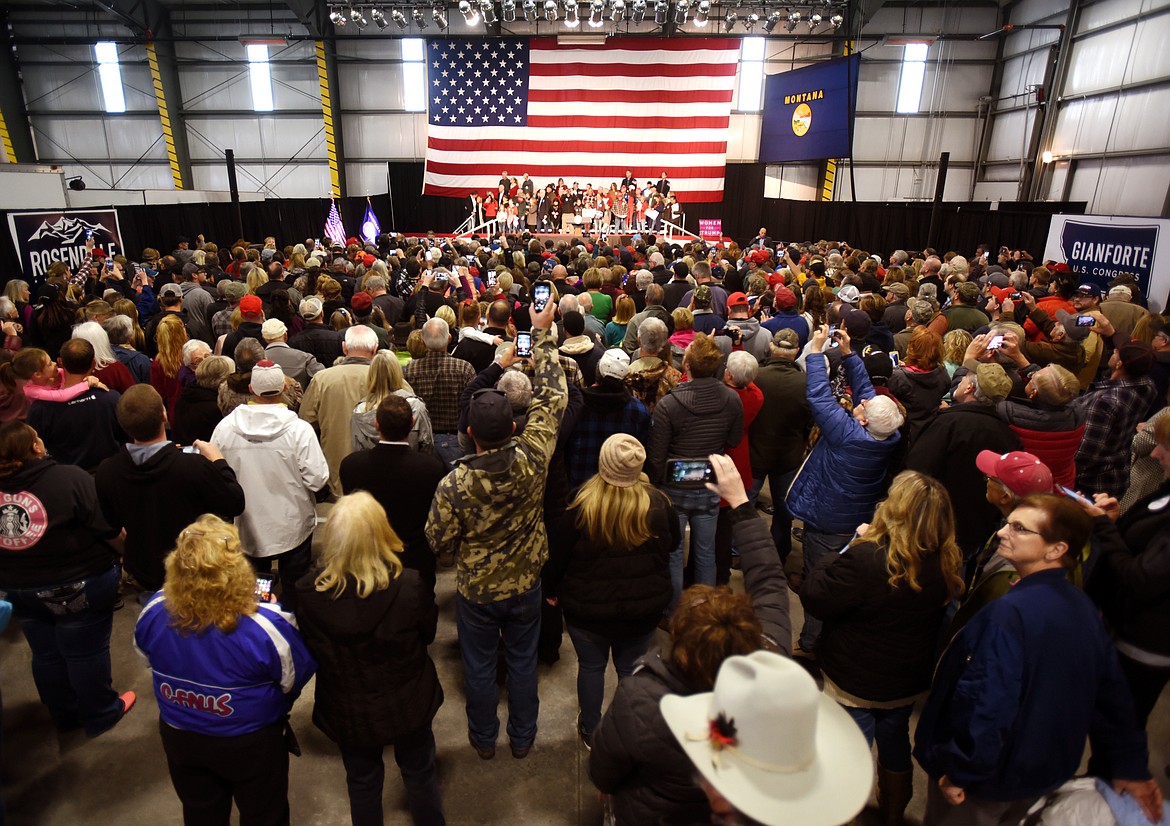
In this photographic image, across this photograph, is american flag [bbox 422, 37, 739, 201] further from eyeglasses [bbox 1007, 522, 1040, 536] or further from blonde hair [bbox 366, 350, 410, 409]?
eyeglasses [bbox 1007, 522, 1040, 536]

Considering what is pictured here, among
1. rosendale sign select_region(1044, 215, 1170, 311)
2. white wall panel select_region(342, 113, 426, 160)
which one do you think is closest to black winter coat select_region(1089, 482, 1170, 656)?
rosendale sign select_region(1044, 215, 1170, 311)

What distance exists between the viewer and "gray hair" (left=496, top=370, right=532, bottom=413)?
3.12m

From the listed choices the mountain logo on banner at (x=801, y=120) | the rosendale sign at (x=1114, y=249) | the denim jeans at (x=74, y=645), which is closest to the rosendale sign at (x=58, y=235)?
the denim jeans at (x=74, y=645)

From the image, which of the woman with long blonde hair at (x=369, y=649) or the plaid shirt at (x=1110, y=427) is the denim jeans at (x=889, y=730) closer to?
the woman with long blonde hair at (x=369, y=649)

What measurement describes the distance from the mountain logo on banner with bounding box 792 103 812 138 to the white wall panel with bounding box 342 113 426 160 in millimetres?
11100

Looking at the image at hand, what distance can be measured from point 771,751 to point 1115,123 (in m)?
19.0

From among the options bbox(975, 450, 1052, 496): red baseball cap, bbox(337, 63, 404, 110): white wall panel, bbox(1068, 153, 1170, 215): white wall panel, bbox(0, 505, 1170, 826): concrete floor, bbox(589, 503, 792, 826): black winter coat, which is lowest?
bbox(0, 505, 1170, 826): concrete floor

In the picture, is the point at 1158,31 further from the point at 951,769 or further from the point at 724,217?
the point at 951,769

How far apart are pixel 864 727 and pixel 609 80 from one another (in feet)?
62.8

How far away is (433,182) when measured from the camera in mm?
19594

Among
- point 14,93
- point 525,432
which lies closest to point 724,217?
point 525,432

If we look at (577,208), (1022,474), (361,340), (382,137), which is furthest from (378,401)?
(382,137)

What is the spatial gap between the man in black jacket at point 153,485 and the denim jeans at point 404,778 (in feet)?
3.98

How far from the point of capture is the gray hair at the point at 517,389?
10.2 feet
